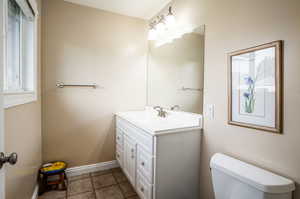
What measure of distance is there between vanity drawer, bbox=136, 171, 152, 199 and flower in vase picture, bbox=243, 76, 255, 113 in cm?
101

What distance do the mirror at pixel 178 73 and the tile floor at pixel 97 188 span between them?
115cm

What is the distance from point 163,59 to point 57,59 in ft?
4.64

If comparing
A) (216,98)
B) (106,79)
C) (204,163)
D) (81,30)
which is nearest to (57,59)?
(81,30)

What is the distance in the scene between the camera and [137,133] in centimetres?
163

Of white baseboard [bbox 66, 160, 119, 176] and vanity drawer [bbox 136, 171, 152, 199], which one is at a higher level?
vanity drawer [bbox 136, 171, 152, 199]

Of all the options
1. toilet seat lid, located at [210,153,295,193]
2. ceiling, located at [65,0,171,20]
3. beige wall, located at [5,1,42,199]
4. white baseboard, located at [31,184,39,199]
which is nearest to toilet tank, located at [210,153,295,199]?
toilet seat lid, located at [210,153,295,193]

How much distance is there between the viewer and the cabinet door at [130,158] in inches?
67.3

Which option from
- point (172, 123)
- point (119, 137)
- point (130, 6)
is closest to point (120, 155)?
point (119, 137)

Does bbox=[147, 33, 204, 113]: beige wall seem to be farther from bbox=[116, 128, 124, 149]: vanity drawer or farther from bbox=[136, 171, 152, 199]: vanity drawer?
bbox=[136, 171, 152, 199]: vanity drawer

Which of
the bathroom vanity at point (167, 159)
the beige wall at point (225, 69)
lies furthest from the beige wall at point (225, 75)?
the bathroom vanity at point (167, 159)

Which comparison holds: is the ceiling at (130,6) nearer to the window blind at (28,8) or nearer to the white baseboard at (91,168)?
the window blind at (28,8)

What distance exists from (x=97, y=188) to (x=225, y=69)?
1941 millimetres

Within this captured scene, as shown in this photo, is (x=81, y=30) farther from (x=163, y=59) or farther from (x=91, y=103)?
(x=163, y=59)

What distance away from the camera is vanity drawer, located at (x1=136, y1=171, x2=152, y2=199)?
4.49 ft
